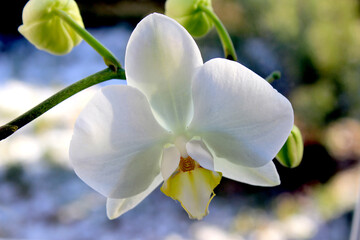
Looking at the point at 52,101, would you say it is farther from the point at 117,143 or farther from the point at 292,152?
the point at 292,152

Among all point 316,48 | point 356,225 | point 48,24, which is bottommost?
point 356,225

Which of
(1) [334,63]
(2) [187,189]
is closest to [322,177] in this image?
(1) [334,63]

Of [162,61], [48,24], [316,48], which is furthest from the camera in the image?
[316,48]

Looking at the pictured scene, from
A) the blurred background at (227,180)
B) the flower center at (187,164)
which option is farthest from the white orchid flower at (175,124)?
the blurred background at (227,180)

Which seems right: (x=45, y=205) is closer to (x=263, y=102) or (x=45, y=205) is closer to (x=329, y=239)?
(x=329, y=239)

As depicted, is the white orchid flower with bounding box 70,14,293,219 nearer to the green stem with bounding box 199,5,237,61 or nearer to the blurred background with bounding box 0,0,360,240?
the green stem with bounding box 199,5,237,61

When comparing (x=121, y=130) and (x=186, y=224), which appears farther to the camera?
(x=186, y=224)

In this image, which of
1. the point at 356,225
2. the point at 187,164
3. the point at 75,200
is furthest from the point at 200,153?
the point at 356,225
